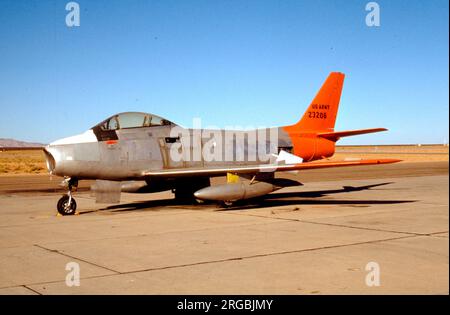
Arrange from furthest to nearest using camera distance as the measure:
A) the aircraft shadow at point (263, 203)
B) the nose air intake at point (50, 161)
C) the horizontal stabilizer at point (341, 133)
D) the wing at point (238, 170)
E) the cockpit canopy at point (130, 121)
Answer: the horizontal stabilizer at point (341, 133)
the aircraft shadow at point (263, 203)
the cockpit canopy at point (130, 121)
the wing at point (238, 170)
the nose air intake at point (50, 161)

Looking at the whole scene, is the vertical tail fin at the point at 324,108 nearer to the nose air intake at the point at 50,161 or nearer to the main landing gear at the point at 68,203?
the main landing gear at the point at 68,203

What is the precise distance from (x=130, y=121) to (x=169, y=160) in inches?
61.8

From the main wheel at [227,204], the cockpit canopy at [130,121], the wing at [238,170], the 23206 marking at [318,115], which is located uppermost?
the 23206 marking at [318,115]

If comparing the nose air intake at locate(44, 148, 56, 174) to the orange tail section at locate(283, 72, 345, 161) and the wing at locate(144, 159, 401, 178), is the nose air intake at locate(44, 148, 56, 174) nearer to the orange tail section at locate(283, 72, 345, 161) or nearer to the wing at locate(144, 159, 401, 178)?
the wing at locate(144, 159, 401, 178)

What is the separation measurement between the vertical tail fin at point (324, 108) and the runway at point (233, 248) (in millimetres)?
4388

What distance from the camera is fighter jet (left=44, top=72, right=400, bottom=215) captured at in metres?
12.8

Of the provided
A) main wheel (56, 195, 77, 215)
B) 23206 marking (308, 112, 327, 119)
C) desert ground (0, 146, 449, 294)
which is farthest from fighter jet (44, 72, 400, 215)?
23206 marking (308, 112, 327, 119)

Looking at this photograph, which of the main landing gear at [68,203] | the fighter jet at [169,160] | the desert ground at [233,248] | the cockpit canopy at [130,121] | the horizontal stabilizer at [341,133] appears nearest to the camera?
the desert ground at [233,248]

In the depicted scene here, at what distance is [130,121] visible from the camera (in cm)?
1374

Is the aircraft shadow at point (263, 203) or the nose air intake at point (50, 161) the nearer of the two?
the nose air intake at point (50, 161)

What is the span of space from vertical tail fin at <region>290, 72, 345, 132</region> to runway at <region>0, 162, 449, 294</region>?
439 centimetres

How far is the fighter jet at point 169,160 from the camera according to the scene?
12.8m

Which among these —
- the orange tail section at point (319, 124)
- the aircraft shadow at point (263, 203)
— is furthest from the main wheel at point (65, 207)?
the orange tail section at point (319, 124)

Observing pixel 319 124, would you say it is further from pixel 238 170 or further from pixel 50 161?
pixel 50 161
